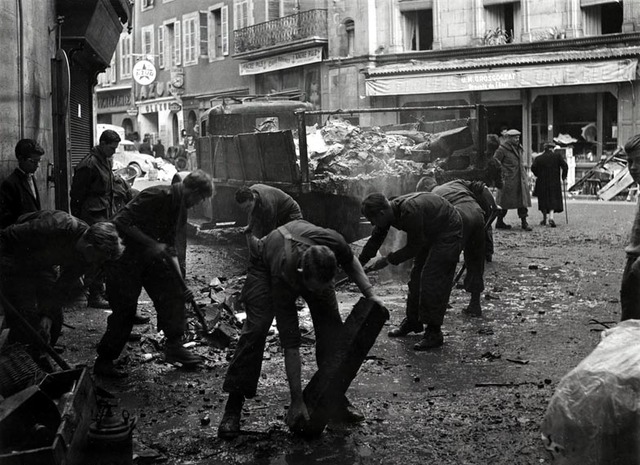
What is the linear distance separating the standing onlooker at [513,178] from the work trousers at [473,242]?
6970 mm

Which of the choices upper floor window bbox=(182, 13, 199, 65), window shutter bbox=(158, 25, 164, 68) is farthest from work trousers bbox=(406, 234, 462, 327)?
window shutter bbox=(158, 25, 164, 68)

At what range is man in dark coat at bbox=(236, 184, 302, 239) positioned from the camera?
700cm

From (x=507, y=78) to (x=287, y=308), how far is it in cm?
2059

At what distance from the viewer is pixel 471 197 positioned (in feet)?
27.7

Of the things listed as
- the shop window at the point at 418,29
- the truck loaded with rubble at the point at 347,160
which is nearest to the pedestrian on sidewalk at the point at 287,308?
the truck loaded with rubble at the point at 347,160

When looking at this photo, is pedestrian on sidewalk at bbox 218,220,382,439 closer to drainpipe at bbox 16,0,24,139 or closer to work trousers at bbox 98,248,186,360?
work trousers at bbox 98,248,186,360

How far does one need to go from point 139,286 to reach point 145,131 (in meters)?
37.1

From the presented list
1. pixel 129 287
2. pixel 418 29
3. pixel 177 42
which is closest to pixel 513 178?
pixel 129 287

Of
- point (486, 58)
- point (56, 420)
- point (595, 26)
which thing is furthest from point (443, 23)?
point (56, 420)

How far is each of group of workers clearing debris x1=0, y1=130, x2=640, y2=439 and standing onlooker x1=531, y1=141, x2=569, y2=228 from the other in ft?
25.0

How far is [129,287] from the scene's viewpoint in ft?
21.2

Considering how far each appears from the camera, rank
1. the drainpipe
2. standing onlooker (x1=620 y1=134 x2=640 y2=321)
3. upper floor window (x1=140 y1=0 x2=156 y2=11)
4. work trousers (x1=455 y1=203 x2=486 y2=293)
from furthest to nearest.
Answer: upper floor window (x1=140 y1=0 x2=156 y2=11) → work trousers (x1=455 y1=203 x2=486 y2=293) → the drainpipe → standing onlooker (x1=620 y1=134 x2=640 y2=321)

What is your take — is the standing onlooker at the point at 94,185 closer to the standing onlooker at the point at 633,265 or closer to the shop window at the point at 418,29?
the standing onlooker at the point at 633,265

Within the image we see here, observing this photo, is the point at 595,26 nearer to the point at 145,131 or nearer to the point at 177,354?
the point at 177,354
